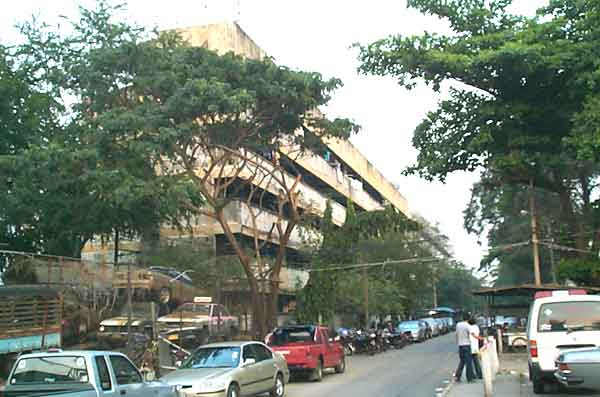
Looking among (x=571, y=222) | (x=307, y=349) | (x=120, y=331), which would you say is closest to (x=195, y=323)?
(x=120, y=331)

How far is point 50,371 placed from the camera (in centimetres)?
1038

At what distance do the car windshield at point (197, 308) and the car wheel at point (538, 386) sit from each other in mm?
14083

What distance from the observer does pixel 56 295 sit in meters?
18.0

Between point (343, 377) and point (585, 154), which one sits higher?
point (585, 154)

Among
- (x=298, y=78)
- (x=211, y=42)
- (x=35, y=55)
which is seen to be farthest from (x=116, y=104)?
(x=211, y=42)

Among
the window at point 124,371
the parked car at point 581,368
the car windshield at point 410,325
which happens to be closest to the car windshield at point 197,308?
the window at point 124,371

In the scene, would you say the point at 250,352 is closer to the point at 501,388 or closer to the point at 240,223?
the point at 501,388

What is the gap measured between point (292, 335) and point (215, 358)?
21.9ft

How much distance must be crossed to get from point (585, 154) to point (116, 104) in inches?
632

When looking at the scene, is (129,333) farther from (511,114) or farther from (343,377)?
(511,114)

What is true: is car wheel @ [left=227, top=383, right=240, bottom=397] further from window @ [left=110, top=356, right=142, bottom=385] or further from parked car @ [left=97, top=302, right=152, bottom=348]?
parked car @ [left=97, top=302, right=152, bottom=348]

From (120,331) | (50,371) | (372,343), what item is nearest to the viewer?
(50,371)

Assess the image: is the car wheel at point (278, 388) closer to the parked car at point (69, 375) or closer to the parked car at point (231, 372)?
the parked car at point (231, 372)

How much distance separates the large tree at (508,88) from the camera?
26.2m
